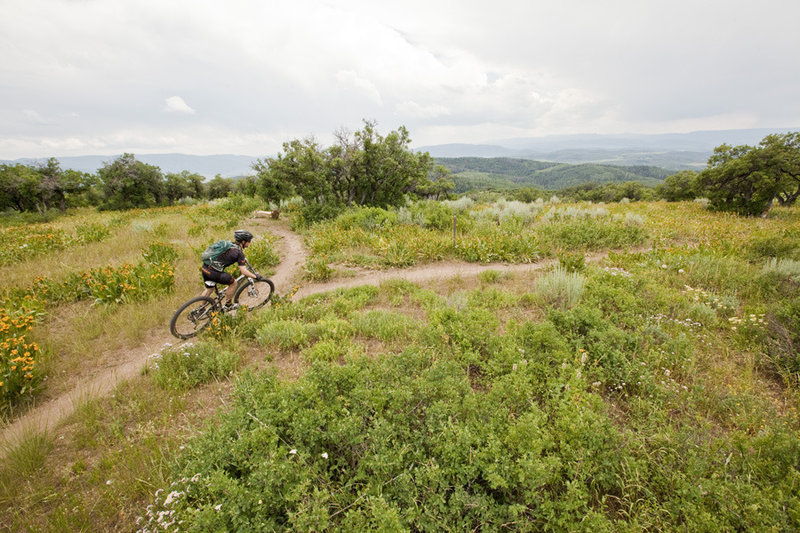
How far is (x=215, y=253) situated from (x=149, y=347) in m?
2.04

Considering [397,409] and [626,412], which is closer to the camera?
[397,409]

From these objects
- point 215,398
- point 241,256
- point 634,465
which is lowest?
point 215,398

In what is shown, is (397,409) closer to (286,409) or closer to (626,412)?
(286,409)

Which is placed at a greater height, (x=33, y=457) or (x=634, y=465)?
(x=634, y=465)

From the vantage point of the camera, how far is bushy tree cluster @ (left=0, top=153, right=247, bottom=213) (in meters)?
28.8

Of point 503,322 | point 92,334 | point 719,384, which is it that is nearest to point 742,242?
point 719,384

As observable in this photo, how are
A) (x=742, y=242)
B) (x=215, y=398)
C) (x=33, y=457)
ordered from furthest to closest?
(x=742, y=242)
(x=215, y=398)
(x=33, y=457)

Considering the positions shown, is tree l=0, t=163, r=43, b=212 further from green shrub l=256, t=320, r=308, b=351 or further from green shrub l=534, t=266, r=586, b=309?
green shrub l=534, t=266, r=586, b=309

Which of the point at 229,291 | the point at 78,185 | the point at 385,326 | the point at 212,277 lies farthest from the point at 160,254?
the point at 78,185

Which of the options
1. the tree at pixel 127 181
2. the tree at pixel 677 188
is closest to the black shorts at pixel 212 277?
the tree at pixel 127 181

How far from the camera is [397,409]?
9.98 feet

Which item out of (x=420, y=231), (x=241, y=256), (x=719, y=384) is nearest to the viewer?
(x=719, y=384)

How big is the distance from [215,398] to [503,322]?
470 centimetres

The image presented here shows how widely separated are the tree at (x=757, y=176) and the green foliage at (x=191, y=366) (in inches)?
827
